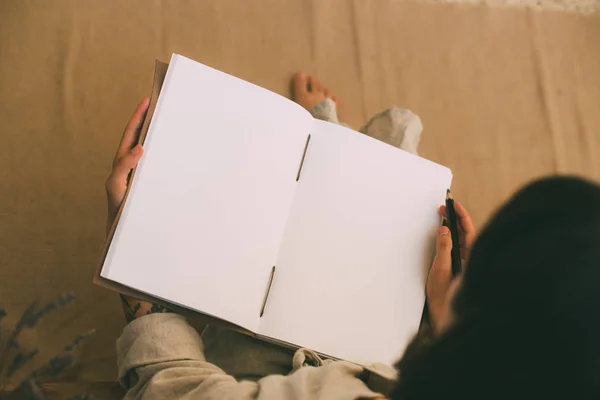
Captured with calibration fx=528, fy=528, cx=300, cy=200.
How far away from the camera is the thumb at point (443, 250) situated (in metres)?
0.72

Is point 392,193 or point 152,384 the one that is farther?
point 392,193

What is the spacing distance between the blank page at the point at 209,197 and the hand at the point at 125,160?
15mm

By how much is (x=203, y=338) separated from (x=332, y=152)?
32 centimetres

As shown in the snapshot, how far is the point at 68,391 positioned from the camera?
2.04ft

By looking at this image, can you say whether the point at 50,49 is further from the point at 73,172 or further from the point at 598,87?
the point at 598,87

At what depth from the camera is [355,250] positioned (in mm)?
724

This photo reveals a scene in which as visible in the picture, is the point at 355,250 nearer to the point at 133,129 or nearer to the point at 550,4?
the point at 133,129

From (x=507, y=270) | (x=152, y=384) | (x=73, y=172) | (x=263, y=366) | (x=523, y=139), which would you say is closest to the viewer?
(x=507, y=270)

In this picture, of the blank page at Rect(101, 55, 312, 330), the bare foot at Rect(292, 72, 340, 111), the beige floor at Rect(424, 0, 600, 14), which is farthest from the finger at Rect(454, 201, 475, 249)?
the beige floor at Rect(424, 0, 600, 14)

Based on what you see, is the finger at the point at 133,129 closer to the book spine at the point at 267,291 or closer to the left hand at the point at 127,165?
the left hand at the point at 127,165

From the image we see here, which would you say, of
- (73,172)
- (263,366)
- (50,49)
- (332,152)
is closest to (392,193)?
(332,152)

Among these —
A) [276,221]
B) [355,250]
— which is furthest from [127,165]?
[355,250]

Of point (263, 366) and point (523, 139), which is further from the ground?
point (523, 139)

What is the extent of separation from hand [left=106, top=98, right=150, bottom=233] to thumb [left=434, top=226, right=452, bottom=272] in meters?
0.41
